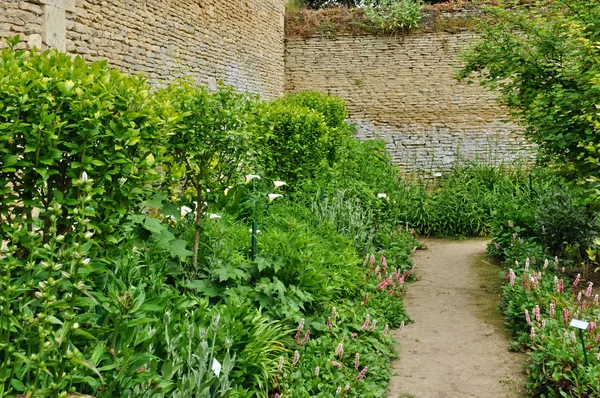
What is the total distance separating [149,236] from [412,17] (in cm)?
1114

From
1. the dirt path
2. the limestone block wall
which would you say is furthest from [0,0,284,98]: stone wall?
the dirt path

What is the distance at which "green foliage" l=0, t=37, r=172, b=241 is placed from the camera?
109 inches

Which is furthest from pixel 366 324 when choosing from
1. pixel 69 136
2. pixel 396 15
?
pixel 396 15

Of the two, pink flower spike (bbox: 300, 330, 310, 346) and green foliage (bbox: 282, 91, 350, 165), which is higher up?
green foliage (bbox: 282, 91, 350, 165)

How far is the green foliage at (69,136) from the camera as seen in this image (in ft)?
9.12

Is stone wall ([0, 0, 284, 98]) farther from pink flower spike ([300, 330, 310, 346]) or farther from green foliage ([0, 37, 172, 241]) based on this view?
pink flower spike ([300, 330, 310, 346])

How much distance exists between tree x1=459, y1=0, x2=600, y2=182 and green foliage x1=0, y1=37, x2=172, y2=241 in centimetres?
379

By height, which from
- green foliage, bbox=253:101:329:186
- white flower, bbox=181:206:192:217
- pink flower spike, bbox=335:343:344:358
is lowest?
pink flower spike, bbox=335:343:344:358

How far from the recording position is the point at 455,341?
191 inches

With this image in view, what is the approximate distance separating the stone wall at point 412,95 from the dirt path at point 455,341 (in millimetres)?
6649

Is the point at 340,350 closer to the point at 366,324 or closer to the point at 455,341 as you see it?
the point at 366,324

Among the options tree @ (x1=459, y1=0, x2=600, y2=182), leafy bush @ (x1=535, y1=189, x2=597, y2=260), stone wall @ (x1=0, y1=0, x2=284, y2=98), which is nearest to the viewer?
tree @ (x1=459, y1=0, x2=600, y2=182)

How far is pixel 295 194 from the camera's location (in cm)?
692

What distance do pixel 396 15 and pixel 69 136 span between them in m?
11.8
